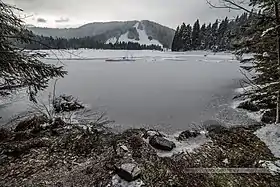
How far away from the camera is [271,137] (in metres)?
Result: 7.66

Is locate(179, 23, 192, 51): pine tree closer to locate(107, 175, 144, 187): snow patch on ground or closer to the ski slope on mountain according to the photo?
locate(107, 175, 144, 187): snow patch on ground

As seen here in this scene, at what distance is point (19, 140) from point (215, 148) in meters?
5.40

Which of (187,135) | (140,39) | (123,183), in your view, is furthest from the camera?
(140,39)

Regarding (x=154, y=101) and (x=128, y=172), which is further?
(x=154, y=101)

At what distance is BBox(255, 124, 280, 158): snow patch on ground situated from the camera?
6779mm

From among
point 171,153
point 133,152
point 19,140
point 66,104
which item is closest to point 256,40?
point 171,153

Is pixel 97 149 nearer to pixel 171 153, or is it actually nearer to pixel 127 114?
pixel 171 153

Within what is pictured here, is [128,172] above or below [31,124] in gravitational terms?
above

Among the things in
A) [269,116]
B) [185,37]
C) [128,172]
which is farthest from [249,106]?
[185,37]

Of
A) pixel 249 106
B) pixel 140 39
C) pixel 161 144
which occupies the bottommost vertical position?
pixel 140 39

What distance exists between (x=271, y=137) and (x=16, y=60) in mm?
7176

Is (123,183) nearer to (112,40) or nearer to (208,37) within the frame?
→ (208,37)

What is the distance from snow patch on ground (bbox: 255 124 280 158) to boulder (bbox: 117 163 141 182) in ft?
12.4

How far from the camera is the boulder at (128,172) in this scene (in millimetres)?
4691
